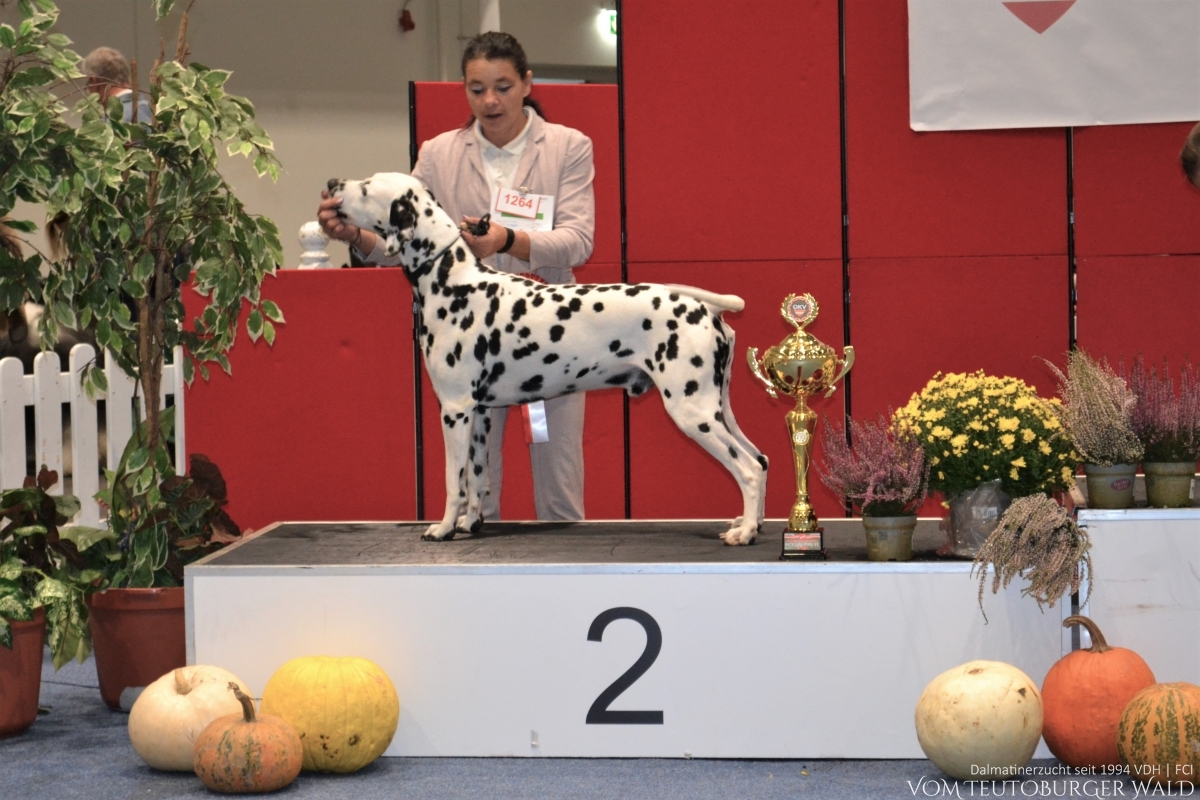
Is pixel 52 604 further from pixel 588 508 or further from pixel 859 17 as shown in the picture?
pixel 859 17

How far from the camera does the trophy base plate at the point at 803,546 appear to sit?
3240mm

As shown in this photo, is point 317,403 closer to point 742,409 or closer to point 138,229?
point 138,229

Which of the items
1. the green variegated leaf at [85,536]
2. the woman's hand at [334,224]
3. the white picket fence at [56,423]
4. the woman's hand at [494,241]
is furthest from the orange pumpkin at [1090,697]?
the white picket fence at [56,423]

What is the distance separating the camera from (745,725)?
3.17 m

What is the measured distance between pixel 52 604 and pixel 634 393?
1.75 m

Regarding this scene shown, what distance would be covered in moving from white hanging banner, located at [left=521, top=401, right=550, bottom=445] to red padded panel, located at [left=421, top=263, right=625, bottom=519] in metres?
1.01

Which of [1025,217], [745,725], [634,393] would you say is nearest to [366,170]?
[1025,217]

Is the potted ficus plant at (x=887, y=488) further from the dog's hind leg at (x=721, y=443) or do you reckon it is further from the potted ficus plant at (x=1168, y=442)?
the potted ficus plant at (x=1168, y=442)

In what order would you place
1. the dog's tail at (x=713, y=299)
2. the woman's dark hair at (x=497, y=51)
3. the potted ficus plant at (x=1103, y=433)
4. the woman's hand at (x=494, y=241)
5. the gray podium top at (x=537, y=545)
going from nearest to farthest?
1. the potted ficus plant at (x=1103, y=433)
2. the gray podium top at (x=537, y=545)
3. the dog's tail at (x=713, y=299)
4. the woman's hand at (x=494, y=241)
5. the woman's dark hair at (x=497, y=51)

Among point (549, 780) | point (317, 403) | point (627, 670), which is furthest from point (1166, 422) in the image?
point (317, 403)

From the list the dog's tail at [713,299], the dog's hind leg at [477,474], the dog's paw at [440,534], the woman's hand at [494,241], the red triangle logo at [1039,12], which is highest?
the red triangle logo at [1039,12]

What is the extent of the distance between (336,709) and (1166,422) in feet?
7.20

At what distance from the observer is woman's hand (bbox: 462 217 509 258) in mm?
3818

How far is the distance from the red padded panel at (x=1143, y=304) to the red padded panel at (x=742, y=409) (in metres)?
1.01
